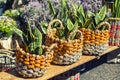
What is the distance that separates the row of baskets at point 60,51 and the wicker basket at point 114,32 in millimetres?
711

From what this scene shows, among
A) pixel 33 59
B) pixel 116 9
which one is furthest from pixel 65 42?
pixel 116 9

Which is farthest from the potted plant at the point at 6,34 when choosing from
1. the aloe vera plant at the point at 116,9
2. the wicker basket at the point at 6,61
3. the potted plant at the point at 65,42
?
the aloe vera plant at the point at 116,9

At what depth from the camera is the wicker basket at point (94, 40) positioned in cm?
508

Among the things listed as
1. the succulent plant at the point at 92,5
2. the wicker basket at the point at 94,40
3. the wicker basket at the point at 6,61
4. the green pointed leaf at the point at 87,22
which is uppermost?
the succulent plant at the point at 92,5

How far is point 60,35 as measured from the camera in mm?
4773

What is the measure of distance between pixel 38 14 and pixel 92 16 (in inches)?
41.9

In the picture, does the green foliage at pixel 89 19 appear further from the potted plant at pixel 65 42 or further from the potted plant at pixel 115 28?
the potted plant at pixel 115 28

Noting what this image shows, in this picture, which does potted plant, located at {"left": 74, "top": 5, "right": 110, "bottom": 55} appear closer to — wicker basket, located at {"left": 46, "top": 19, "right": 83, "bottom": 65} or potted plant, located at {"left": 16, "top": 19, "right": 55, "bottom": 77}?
wicker basket, located at {"left": 46, "top": 19, "right": 83, "bottom": 65}

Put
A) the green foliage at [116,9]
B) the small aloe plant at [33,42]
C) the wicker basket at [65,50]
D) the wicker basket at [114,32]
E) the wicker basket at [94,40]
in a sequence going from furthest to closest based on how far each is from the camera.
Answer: the green foliage at [116,9] → the wicker basket at [114,32] → the wicker basket at [94,40] → the wicker basket at [65,50] → the small aloe plant at [33,42]

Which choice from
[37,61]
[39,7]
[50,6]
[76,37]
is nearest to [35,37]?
[37,61]

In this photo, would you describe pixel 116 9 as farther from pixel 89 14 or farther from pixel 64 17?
pixel 64 17

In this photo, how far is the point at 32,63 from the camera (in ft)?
13.0

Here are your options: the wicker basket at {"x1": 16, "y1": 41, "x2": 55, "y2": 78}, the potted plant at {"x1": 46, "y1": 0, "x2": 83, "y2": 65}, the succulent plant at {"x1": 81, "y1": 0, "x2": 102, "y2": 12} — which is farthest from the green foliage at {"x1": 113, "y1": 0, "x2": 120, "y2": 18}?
the wicker basket at {"x1": 16, "y1": 41, "x2": 55, "y2": 78}

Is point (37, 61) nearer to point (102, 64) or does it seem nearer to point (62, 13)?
point (62, 13)
